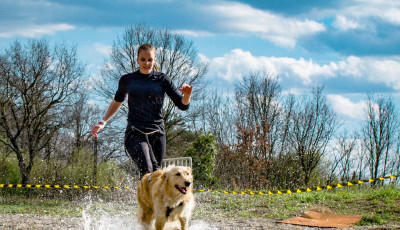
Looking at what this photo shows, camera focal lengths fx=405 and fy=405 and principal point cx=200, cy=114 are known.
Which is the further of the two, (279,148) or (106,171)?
(279,148)

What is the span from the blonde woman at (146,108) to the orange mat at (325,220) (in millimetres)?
3589

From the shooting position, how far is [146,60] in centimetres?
451

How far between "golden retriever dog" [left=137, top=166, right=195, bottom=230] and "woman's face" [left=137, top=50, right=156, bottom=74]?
1.18 meters

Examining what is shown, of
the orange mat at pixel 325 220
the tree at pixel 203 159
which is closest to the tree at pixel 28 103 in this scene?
the tree at pixel 203 159

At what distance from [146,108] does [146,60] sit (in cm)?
56

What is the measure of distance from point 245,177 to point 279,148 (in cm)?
412

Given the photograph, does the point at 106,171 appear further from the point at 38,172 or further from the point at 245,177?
the point at 245,177

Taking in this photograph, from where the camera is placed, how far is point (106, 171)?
17.5m

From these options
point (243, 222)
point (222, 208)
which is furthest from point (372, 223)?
point (222, 208)

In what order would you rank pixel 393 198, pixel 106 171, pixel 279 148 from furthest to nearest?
pixel 279 148 → pixel 106 171 → pixel 393 198

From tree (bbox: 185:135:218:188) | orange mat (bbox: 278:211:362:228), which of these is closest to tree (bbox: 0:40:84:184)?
tree (bbox: 185:135:218:188)

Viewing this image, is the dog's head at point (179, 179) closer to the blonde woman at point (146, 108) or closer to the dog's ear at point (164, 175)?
the dog's ear at point (164, 175)

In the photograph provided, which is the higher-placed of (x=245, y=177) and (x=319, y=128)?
(x=319, y=128)

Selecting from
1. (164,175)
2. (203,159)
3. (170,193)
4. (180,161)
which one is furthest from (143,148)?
(203,159)
